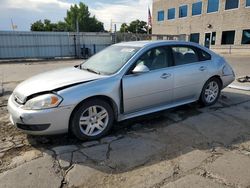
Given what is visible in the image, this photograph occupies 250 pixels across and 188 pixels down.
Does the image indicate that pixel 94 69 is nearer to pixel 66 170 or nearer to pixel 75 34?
pixel 66 170

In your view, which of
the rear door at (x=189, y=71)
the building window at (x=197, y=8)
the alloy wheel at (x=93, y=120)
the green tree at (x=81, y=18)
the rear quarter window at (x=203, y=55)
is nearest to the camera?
the alloy wheel at (x=93, y=120)

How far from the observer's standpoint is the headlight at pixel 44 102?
131 inches

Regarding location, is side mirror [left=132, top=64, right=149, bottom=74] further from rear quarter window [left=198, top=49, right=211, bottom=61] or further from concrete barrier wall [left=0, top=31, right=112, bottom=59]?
concrete barrier wall [left=0, top=31, right=112, bottom=59]

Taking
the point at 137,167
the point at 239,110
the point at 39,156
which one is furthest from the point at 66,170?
the point at 239,110

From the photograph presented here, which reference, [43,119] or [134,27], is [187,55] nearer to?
[43,119]

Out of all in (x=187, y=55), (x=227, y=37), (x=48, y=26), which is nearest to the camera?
(x=187, y=55)

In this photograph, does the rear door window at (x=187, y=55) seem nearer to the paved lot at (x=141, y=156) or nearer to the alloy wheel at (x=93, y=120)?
the paved lot at (x=141, y=156)

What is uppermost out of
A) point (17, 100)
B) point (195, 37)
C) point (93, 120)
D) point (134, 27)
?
point (134, 27)

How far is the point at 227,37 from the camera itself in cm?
2889

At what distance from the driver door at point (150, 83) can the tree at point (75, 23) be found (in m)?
68.6

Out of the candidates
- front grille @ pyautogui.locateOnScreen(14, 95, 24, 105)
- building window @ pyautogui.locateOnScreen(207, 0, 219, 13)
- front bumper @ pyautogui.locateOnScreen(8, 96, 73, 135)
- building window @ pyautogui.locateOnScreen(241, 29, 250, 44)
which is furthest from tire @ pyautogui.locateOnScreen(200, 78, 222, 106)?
building window @ pyautogui.locateOnScreen(207, 0, 219, 13)

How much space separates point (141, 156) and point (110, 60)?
6.31ft

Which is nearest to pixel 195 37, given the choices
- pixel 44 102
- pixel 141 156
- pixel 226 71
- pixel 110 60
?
pixel 226 71

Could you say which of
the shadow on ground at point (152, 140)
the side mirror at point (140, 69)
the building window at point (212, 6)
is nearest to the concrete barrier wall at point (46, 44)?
the building window at point (212, 6)
